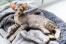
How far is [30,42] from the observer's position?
3.94 ft

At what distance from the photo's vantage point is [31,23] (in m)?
1.40

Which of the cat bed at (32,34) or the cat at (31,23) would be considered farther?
the cat at (31,23)

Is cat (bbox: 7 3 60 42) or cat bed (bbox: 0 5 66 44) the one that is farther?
cat (bbox: 7 3 60 42)

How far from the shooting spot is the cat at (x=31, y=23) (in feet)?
4.21

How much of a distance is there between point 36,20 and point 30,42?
28cm

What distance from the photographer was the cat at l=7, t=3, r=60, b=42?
4.21 feet

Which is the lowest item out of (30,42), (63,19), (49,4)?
(30,42)

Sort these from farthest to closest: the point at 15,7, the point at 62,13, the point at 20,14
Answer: the point at 62,13 < the point at 15,7 < the point at 20,14

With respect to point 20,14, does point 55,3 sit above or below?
above

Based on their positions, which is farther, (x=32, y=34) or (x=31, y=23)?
(x=31, y=23)

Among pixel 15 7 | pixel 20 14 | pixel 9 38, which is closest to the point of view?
pixel 9 38

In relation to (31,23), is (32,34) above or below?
below

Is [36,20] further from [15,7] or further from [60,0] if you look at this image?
[60,0]

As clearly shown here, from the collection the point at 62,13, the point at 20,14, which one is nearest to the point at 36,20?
the point at 20,14
